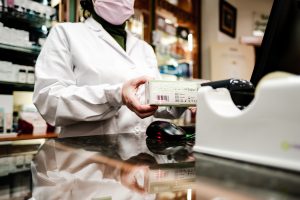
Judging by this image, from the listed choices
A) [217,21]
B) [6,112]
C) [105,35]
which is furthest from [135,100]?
[217,21]

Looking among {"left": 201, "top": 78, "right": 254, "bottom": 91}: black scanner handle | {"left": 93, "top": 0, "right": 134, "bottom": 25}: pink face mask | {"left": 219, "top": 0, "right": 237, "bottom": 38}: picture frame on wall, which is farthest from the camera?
{"left": 219, "top": 0, "right": 237, "bottom": 38}: picture frame on wall

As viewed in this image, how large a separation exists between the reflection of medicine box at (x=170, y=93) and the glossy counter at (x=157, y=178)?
0.20 meters

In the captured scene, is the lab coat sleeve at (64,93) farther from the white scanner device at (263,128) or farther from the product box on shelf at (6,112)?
the product box on shelf at (6,112)

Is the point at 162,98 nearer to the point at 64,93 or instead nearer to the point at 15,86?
the point at 64,93

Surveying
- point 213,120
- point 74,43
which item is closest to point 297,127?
point 213,120

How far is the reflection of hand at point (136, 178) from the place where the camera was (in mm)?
340

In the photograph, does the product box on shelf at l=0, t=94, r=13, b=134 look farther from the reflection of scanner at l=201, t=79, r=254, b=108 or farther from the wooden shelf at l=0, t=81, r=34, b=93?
the reflection of scanner at l=201, t=79, r=254, b=108

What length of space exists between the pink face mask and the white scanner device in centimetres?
86

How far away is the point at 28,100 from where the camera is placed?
2303mm

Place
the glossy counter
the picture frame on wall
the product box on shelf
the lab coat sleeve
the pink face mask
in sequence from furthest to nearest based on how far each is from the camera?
the picture frame on wall
the product box on shelf
the pink face mask
the lab coat sleeve
the glossy counter

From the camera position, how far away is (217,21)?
354 cm

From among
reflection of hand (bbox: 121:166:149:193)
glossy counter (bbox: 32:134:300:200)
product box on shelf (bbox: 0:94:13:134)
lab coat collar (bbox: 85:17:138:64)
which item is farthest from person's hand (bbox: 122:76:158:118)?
product box on shelf (bbox: 0:94:13:134)

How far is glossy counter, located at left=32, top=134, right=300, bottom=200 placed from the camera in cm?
31

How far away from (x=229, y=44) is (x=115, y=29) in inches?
98.2
